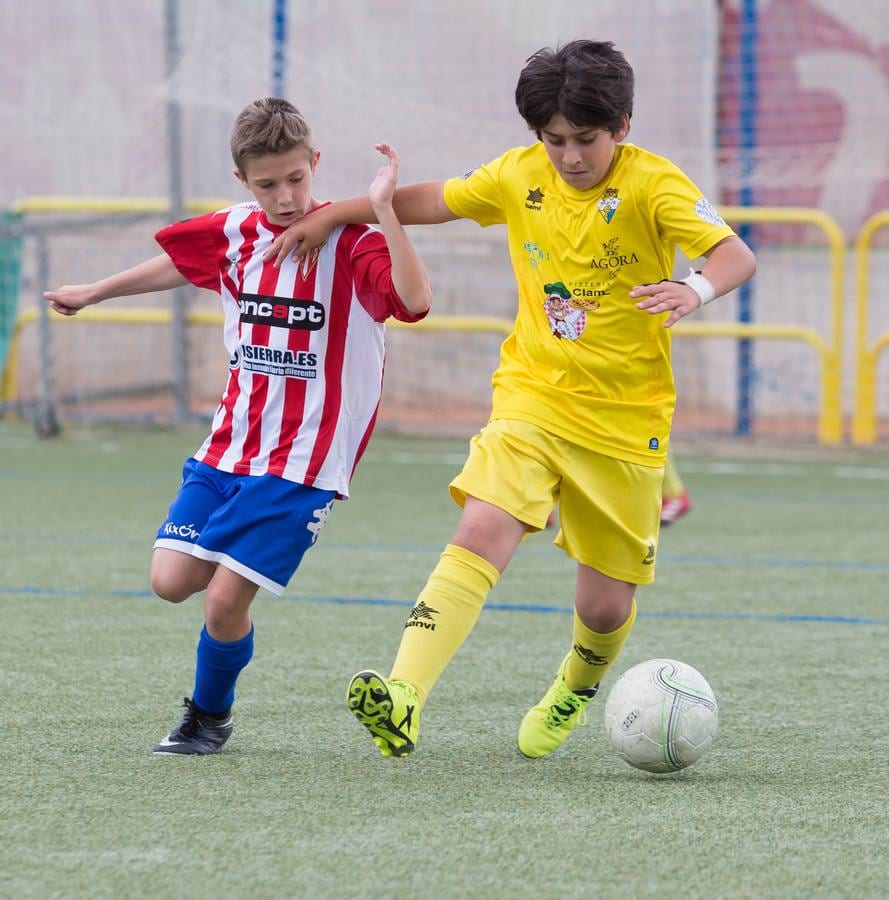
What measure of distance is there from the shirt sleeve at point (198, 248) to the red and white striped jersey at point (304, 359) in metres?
0.06

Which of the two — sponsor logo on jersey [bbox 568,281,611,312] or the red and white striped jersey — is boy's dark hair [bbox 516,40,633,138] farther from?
the red and white striped jersey

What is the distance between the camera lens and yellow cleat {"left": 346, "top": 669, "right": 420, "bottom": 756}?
10.2ft

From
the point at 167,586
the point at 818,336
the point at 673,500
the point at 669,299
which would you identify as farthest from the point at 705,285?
the point at 818,336

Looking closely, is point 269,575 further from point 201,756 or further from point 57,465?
point 57,465

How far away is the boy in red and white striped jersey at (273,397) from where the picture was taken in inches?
138

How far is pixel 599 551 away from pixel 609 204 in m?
0.73

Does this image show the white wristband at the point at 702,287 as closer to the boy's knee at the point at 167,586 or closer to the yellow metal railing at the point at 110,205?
the boy's knee at the point at 167,586

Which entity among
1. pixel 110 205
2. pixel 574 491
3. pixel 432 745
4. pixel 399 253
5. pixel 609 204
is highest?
pixel 110 205

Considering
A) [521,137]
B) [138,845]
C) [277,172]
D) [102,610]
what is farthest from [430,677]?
[521,137]

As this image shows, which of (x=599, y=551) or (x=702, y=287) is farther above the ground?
(x=702, y=287)

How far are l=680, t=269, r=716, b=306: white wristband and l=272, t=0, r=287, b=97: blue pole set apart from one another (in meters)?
8.81

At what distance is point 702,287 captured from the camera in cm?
328

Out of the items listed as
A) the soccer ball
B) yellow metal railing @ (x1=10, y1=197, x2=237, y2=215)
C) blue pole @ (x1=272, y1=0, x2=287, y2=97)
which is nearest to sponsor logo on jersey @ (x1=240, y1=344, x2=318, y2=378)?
the soccer ball

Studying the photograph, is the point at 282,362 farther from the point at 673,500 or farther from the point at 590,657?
the point at 673,500
